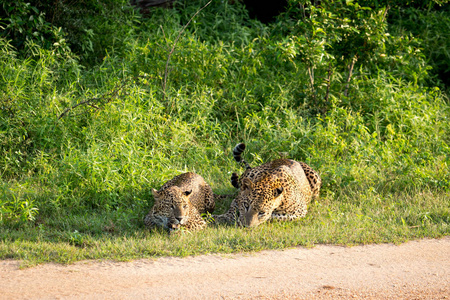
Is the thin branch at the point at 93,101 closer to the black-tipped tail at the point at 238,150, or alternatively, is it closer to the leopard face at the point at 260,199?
the black-tipped tail at the point at 238,150

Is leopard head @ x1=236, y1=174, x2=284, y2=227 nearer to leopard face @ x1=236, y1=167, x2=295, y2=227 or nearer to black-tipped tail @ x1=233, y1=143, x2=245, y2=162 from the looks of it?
leopard face @ x1=236, y1=167, x2=295, y2=227

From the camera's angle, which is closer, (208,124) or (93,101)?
(93,101)

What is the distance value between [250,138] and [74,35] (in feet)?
12.3

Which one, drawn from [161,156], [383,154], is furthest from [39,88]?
[383,154]

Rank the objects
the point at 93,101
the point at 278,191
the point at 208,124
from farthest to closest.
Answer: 1. the point at 208,124
2. the point at 93,101
3. the point at 278,191

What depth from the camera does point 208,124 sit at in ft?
31.4

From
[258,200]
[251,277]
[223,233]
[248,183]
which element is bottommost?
[223,233]

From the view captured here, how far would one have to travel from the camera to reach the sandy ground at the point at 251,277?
500cm

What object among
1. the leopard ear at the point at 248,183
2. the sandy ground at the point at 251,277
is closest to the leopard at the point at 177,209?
the leopard ear at the point at 248,183

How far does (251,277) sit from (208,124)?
4501 mm

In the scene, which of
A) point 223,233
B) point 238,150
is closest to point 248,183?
point 223,233

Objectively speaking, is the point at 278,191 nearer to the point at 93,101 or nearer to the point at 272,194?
the point at 272,194

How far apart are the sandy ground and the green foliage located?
0.29 metres

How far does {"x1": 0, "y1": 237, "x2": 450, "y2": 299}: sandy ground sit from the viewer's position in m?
5.00
